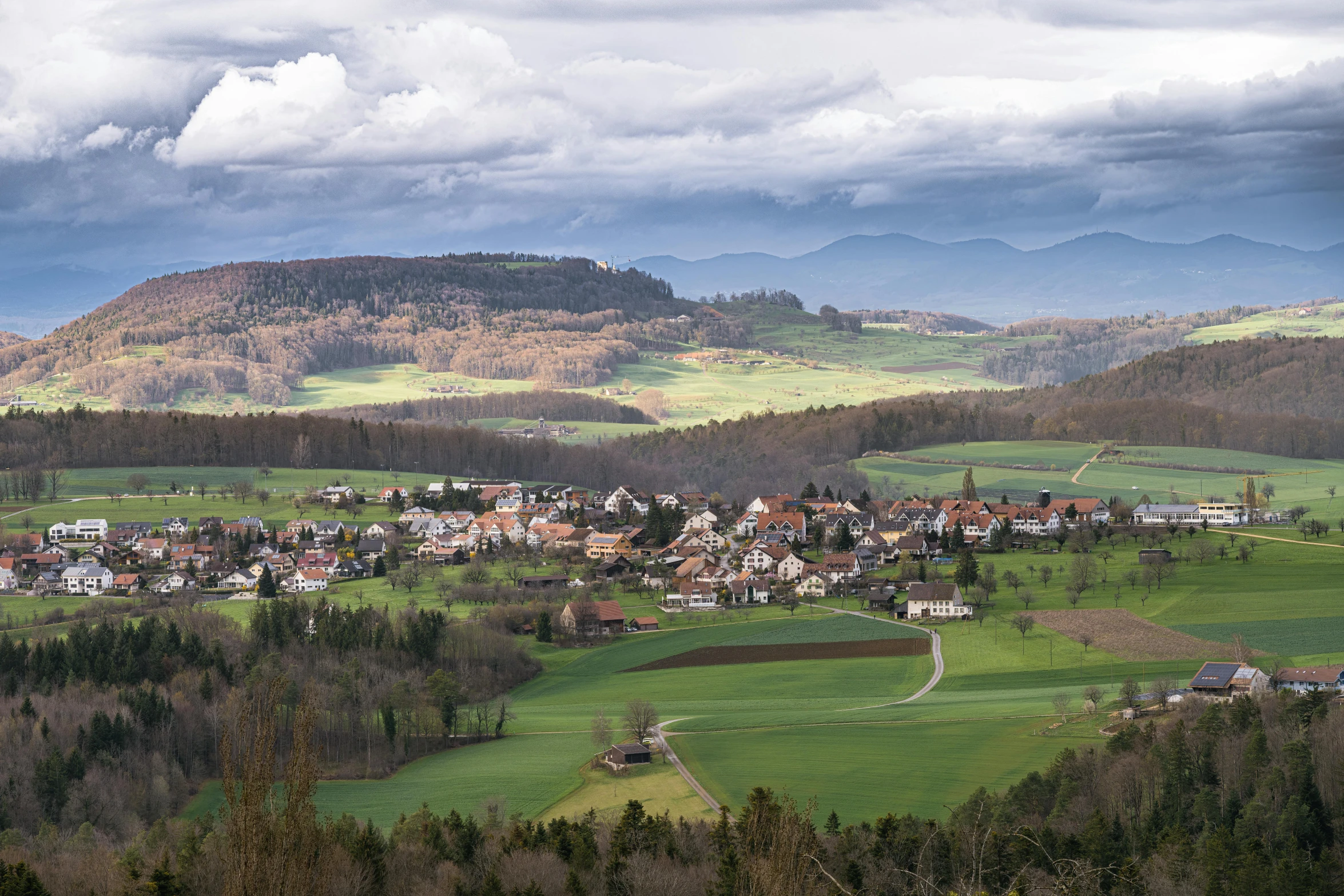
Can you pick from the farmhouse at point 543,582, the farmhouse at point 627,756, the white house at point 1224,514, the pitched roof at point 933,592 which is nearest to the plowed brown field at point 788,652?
the pitched roof at point 933,592

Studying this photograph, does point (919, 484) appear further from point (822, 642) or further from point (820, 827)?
point (820, 827)

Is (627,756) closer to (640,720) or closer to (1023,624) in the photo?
(640,720)

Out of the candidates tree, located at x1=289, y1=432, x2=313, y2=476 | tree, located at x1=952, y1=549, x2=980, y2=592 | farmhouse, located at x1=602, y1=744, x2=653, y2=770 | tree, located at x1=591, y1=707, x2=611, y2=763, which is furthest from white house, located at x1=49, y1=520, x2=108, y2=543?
farmhouse, located at x1=602, y1=744, x2=653, y2=770

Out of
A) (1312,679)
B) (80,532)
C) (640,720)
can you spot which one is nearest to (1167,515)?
(1312,679)

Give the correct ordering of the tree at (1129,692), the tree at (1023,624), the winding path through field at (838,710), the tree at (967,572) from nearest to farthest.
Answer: the winding path through field at (838,710)
the tree at (1129,692)
the tree at (1023,624)
the tree at (967,572)

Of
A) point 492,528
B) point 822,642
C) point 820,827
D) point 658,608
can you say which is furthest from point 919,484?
point 820,827

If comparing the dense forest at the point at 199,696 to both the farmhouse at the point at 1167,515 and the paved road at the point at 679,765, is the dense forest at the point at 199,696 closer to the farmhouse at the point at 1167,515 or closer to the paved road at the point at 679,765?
the paved road at the point at 679,765

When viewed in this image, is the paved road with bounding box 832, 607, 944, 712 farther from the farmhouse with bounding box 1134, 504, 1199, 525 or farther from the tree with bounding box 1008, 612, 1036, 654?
the farmhouse with bounding box 1134, 504, 1199, 525
